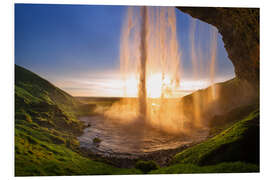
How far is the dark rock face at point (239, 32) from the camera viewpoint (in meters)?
6.98

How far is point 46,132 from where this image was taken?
271 inches

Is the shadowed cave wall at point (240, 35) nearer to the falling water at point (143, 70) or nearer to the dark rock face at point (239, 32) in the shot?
the dark rock face at point (239, 32)

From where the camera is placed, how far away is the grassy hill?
17.7ft

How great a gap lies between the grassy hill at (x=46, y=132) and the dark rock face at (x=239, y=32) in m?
9.22

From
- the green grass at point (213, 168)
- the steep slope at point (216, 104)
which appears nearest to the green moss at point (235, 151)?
the green grass at point (213, 168)

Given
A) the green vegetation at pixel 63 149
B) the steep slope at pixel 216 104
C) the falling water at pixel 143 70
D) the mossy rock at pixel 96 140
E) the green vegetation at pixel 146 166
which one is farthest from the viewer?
the steep slope at pixel 216 104

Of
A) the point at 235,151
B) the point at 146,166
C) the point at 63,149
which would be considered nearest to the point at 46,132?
the point at 63,149

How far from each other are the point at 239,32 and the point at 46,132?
1284cm

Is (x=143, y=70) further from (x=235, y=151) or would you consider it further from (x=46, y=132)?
(x=46, y=132)

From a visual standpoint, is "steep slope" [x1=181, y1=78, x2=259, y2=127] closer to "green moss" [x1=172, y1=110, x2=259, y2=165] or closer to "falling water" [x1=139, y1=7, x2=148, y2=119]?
"falling water" [x1=139, y1=7, x2=148, y2=119]

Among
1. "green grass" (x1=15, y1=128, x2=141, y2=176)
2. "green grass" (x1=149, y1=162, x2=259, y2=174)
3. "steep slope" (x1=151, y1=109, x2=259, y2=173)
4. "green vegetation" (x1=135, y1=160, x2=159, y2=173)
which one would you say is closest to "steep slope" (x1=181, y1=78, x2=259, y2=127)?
"steep slope" (x1=151, y1=109, x2=259, y2=173)
